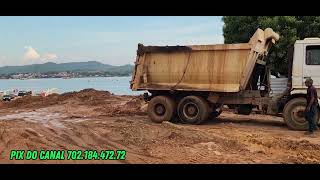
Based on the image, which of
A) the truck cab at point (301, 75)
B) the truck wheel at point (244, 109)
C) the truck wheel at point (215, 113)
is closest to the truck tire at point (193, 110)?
the truck wheel at point (215, 113)

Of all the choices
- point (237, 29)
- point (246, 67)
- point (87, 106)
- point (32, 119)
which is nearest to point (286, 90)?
point (246, 67)

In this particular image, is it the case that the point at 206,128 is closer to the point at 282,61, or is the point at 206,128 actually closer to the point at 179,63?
the point at 179,63

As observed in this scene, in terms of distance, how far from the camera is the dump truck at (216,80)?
12586 millimetres

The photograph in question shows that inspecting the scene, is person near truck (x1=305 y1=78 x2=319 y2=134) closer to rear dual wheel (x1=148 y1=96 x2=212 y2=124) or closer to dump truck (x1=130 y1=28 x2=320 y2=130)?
dump truck (x1=130 y1=28 x2=320 y2=130)

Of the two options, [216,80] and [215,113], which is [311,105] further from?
[215,113]

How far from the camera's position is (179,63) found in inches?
562

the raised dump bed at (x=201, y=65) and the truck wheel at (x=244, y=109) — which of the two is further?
the truck wheel at (x=244, y=109)

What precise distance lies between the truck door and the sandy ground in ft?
5.00

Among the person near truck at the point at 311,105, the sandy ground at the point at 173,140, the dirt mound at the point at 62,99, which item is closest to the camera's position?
the sandy ground at the point at 173,140

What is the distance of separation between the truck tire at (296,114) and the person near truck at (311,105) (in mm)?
458

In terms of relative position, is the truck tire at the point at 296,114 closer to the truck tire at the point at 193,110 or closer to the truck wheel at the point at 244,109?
the truck wheel at the point at 244,109

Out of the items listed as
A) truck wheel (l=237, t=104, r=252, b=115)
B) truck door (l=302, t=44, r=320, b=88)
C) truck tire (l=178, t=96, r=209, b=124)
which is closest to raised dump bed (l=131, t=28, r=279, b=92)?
truck tire (l=178, t=96, r=209, b=124)

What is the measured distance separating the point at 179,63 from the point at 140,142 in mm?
4374

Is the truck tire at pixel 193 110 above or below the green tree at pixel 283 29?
below
